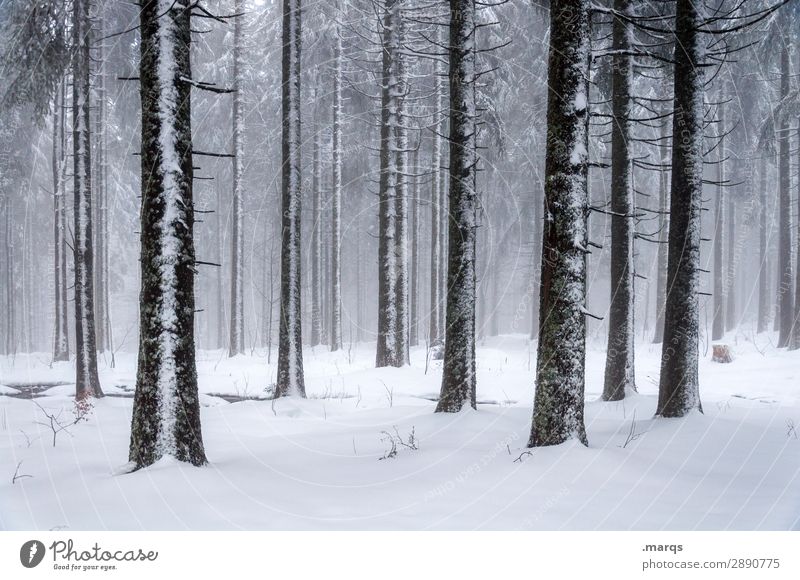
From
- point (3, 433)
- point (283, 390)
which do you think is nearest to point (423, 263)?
point (283, 390)

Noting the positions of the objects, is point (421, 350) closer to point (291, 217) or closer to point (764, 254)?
point (291, 217)

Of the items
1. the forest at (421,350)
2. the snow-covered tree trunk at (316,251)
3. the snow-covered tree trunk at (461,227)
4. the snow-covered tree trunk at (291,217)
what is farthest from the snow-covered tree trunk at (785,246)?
the snow-covered tree trunk at (316,251)

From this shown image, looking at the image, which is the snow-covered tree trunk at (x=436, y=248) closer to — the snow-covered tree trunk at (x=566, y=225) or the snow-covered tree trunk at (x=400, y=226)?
the snow-covered tree trunk at (x=400, y=226)

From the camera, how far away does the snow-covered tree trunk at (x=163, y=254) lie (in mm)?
5578

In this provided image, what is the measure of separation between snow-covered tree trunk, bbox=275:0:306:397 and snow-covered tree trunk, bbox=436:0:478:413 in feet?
11.2

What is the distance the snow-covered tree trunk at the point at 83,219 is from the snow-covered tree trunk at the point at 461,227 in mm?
7216

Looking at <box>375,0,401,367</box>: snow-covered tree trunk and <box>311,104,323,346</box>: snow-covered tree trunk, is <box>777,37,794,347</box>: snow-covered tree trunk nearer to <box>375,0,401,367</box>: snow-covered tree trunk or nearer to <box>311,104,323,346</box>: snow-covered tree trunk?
<box>375,0,401,367</box>: snow-covered tree trunk

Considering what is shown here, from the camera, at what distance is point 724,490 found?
16.5 feet

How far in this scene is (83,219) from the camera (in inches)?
448

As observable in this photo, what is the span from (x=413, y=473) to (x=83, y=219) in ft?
30.2

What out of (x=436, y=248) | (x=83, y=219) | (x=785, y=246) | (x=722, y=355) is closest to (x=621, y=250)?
(x=722, y=355)

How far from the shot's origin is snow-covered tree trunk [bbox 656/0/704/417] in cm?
772
